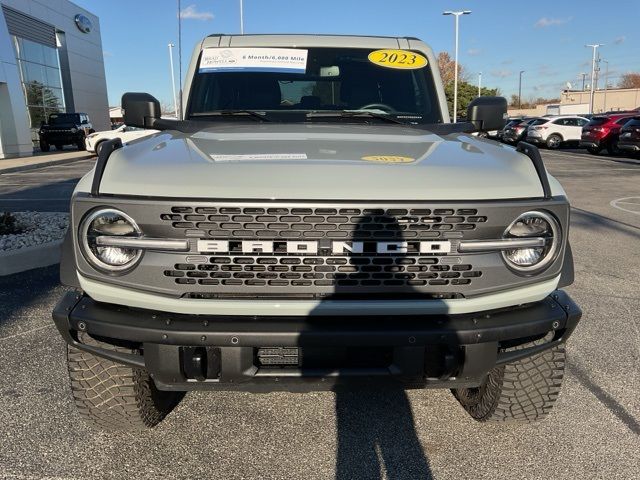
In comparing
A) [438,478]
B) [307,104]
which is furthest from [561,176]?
[438,478]

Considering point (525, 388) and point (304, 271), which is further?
point (525, 388)

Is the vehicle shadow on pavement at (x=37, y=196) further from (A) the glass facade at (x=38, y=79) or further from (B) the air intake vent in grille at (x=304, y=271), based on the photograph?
(A) the glass facade at (x=38, y=79)

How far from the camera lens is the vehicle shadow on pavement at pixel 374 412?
2102mm

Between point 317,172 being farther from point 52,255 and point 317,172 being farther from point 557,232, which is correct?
point 52,255

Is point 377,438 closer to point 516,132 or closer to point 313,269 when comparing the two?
point 313,269

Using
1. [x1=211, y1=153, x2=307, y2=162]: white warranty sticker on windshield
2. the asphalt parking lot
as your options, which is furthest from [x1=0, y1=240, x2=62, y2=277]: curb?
[x1=211, y1=153, x2=307, y2=162]: white warranty sticker on windshield

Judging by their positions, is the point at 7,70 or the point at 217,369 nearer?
the point at 217,369

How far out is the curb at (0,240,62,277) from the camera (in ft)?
17.9

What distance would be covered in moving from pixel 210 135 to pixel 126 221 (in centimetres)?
96

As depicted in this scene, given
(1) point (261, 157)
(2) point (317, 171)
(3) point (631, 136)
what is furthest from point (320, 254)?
(3) point (631, 136)

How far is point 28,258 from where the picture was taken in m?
5.60

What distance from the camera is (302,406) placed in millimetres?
3068

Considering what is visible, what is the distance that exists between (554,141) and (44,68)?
2793cm

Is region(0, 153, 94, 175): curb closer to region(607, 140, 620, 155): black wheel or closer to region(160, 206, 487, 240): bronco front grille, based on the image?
region(160, 206, 487, 240): bronco front grille
